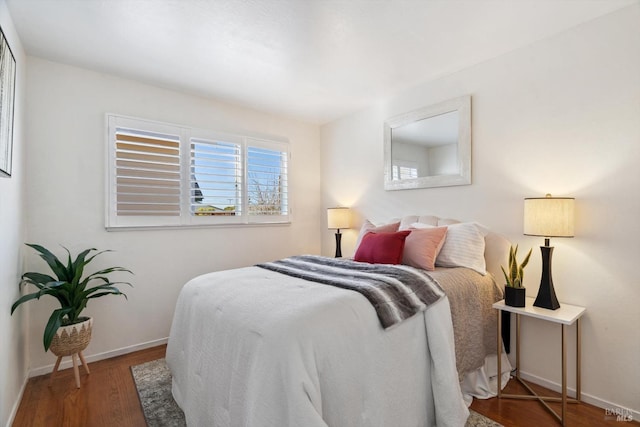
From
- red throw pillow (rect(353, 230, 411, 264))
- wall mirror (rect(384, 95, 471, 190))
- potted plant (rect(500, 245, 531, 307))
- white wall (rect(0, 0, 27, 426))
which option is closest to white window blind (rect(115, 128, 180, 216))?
white wall (rect(0, 0, 27, 426))

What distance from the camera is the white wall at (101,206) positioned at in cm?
252

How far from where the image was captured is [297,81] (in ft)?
9.86

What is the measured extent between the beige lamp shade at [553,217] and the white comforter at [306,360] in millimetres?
805

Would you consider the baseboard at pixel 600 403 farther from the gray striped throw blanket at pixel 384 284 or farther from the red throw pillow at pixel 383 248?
the red throw pillow at pixel 383 248

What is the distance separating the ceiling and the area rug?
2.54m

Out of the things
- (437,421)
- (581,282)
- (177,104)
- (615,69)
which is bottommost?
(437,421)

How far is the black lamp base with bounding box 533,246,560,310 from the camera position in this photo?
2.03 meters

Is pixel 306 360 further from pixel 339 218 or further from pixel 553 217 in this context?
pixel 339 218

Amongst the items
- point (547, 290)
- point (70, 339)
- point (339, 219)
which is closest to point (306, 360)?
point (547, 290)

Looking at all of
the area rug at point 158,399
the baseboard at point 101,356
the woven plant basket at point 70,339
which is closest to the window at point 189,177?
the woven plant basket at point 70,339

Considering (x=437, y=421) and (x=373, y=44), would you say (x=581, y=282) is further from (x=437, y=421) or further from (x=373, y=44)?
(x=373, y=44)

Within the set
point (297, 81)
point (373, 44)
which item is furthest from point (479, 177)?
point (297, 81)

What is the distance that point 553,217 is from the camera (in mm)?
1983

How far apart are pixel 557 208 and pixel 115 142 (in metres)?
3.59
